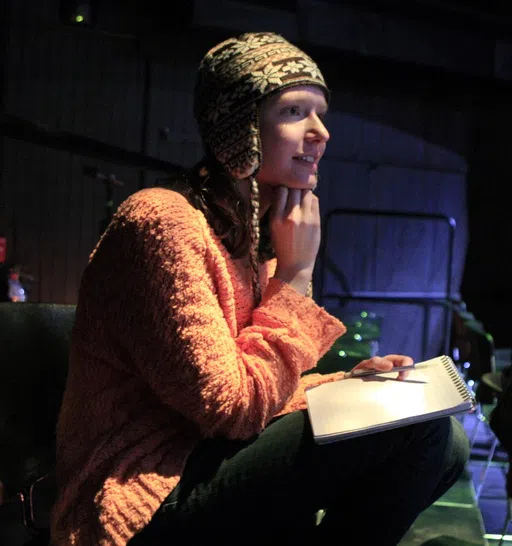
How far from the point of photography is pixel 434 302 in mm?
6355

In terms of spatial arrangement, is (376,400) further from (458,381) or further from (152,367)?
(152,367)

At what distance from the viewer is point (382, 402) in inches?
41.3

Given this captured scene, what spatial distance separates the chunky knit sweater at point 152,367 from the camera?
98 centimetres

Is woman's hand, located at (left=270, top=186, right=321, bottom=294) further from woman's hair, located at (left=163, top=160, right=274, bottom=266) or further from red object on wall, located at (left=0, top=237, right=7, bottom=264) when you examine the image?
red object on wall, located at (left=0, top=237, right=7, bottom=264)

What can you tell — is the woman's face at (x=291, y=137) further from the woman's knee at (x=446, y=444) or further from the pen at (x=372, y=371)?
the woman's knee at (x=446, y=444)

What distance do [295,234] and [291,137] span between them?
21 centimetres

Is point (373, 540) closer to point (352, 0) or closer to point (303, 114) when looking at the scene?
point (303, 114)

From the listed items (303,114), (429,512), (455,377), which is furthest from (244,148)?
(429,512)

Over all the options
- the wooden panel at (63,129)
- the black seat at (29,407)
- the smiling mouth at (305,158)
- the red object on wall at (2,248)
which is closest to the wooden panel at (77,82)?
the wooden panel at (63,129)

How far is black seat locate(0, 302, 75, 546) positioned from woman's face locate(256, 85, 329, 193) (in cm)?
57

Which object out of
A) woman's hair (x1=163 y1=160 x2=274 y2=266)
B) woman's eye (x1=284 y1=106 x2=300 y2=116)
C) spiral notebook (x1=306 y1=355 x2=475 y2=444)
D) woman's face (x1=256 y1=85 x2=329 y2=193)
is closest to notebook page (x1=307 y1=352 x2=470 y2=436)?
spiral notebook (x1=306 y1=355 x2=475 y2=444)

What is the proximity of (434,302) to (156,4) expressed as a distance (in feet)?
12.9

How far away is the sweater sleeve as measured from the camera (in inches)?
38.6

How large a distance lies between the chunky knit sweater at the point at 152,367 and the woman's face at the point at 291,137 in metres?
0.25
